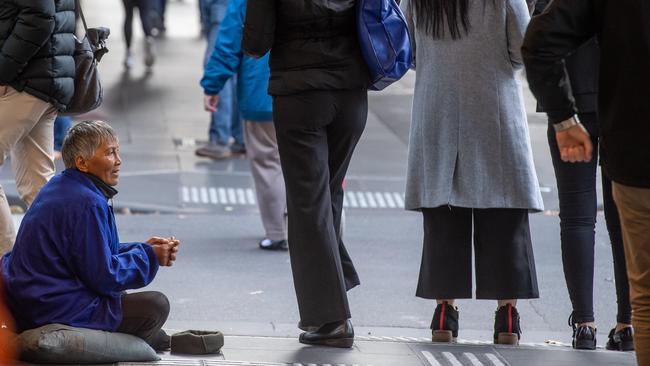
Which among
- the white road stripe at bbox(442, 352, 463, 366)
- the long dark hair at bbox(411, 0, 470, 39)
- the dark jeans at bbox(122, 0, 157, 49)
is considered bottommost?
the dark jeans at bbox(122, 0, 157, 49)

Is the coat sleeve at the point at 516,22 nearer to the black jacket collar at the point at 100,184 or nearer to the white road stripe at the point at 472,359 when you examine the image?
the white road stripe at the point at 472,359

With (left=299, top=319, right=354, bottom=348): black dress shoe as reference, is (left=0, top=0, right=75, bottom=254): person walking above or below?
above

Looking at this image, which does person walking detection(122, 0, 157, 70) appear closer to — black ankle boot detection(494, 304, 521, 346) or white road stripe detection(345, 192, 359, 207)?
white road stripe detection(345, 192, 359, 207)

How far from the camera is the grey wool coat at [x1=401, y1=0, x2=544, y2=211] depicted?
601cm

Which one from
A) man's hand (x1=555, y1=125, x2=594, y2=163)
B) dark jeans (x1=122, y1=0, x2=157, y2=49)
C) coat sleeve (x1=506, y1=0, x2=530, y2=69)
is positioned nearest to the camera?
man's hand (x1=555, y1=125, x2=594, y2=163)

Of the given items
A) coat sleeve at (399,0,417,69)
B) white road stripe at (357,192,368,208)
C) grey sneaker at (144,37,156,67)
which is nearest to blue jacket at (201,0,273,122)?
white road stripe at (357,192,368,208)

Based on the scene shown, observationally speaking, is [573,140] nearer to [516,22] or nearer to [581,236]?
[516,22]

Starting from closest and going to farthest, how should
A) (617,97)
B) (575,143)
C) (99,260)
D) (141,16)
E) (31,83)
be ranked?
(617,97) < (575,143) < (99,260) < (31,83) < (141,16)

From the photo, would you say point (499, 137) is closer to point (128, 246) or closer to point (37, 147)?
point (128, 246)

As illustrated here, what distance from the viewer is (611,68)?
4.41 metres

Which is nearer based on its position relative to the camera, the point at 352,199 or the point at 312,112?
the point at 312,112

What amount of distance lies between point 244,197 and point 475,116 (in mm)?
4393

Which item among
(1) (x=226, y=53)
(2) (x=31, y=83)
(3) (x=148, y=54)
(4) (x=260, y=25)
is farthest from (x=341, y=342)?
(3) (x=148, y=54)

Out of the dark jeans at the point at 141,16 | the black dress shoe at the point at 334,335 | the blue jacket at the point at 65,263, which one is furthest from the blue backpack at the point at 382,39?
the dark jeans at the point at 141,16
